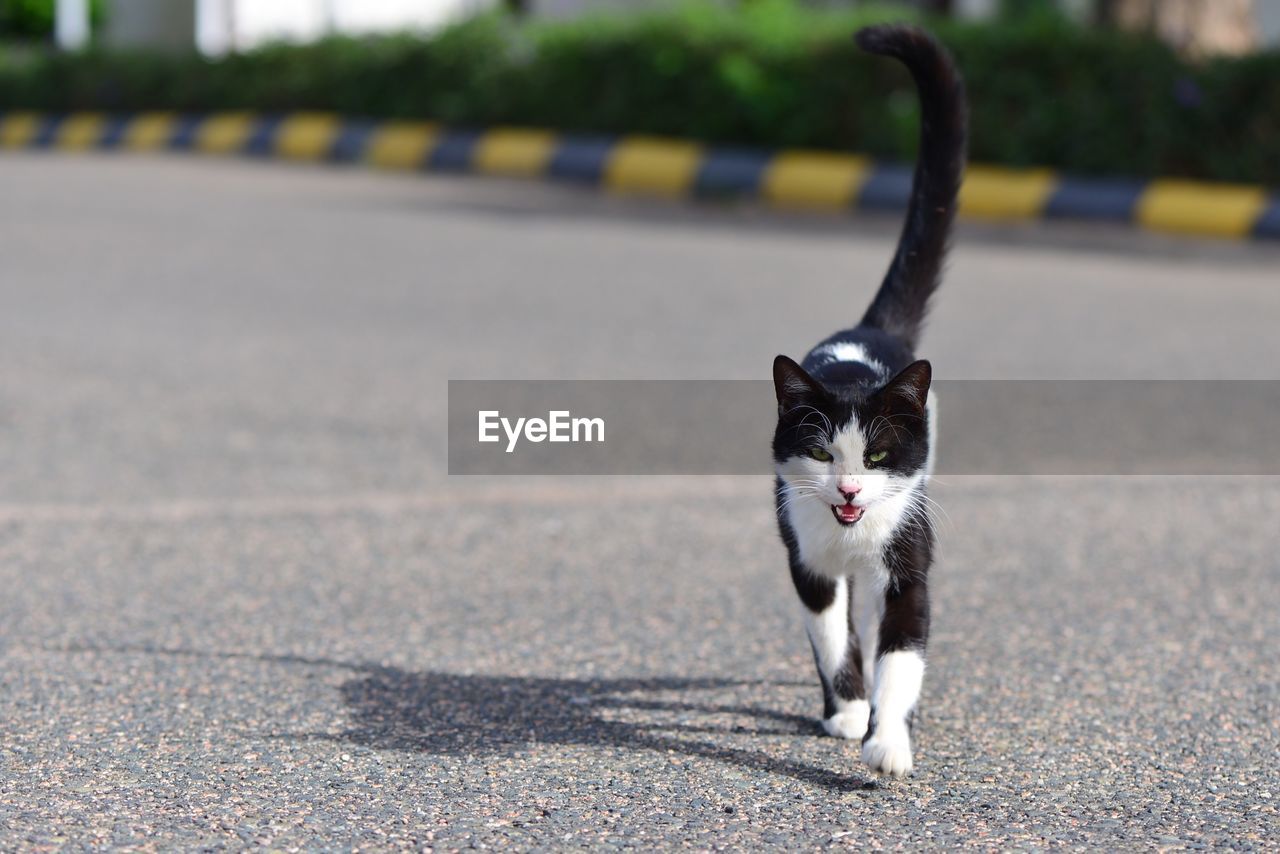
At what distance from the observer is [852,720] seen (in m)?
3.12

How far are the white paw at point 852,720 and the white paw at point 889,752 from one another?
25 cm

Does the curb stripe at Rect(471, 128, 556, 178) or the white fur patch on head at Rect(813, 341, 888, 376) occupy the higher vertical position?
the white fur patch on head at Rect(813, 341, 888, 376)

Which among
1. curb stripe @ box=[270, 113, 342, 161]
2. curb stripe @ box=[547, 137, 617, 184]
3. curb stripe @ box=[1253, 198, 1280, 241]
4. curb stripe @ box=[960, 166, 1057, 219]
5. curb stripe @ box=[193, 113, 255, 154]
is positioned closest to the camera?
curb stripe @ box=[1253, 198, 1280, 241]

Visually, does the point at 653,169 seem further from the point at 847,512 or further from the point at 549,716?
the point at 847,512

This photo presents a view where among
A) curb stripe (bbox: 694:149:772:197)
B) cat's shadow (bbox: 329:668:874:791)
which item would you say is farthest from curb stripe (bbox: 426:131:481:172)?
cat's shadow (bbox: 329:668:874:791)

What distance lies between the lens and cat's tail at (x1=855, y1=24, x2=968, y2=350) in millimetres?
3516

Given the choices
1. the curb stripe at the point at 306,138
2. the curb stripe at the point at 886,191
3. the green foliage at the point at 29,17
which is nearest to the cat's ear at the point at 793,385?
the curb stripe at the point at 886,191

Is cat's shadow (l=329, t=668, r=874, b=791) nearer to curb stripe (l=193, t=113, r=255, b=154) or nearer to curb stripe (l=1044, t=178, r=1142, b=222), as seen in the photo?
curb stripe (l=1044, t=178, r=1142, b=222)

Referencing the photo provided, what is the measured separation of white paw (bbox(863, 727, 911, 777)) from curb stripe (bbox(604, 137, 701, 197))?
32.1ft

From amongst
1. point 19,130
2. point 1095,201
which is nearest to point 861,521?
point 1095,201

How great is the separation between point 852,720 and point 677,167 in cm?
977

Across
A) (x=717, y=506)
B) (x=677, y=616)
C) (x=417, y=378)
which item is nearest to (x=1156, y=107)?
(x=417, y=378)

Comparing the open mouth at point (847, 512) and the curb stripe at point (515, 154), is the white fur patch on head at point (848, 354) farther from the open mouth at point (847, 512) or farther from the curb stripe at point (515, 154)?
the curb stripe at point (515, 154)

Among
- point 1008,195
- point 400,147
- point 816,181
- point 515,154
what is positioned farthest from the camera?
point 400,147
